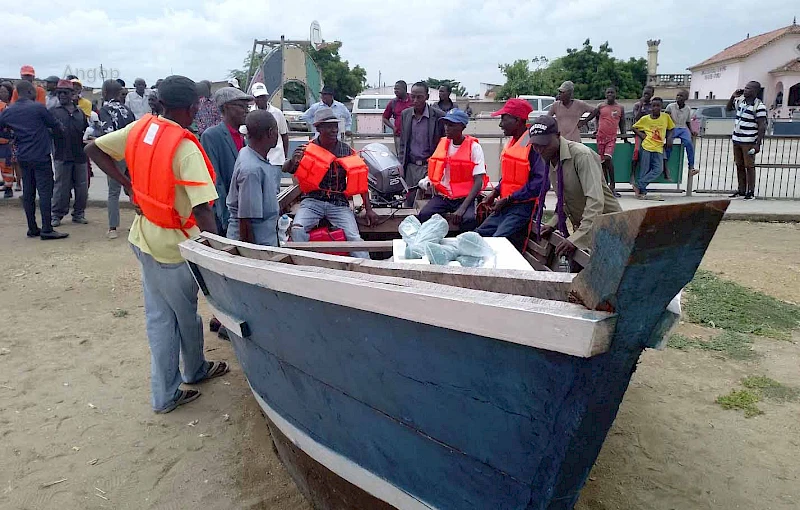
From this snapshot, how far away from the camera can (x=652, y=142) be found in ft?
32.9

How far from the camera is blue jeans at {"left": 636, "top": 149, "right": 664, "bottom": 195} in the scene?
10117 mm

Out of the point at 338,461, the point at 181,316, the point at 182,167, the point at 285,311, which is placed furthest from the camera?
the point at 181,316

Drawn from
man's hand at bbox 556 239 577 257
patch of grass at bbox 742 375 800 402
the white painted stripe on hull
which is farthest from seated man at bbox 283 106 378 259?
patch of grass at bbox 742 375 800 402

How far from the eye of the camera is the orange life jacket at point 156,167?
10.8 ft

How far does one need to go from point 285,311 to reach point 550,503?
120 centimetres

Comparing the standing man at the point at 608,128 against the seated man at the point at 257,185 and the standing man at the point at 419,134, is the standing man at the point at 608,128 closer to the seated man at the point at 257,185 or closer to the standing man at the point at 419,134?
the standing man at the point at 419,134

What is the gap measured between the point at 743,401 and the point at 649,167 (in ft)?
23.3

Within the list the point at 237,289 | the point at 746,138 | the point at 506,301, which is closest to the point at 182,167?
the point at 237,289

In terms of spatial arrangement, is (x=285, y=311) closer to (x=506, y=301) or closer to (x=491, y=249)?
(x=506, y=301)

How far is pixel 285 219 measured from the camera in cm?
487

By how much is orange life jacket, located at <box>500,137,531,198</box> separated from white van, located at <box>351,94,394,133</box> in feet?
45.0

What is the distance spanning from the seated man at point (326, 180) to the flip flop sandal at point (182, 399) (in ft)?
4.59

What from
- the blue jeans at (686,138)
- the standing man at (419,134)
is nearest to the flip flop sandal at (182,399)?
the standing man at (419,134)

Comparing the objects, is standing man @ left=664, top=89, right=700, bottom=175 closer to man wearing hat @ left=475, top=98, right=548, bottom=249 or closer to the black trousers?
man wearing hat @ left=475, top=98, right=548, bottom=249
